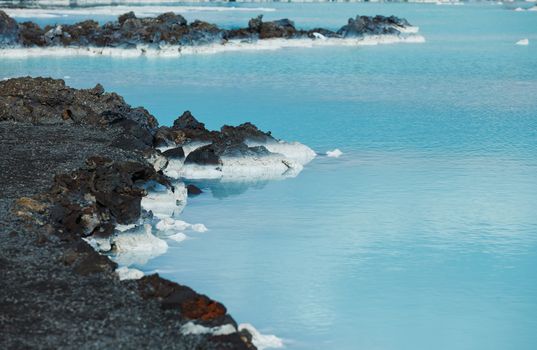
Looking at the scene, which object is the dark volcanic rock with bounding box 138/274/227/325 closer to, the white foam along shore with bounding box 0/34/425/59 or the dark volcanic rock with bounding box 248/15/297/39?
the white foam along shore with bounding box 0/34/425/59

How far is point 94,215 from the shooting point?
7598 millimetres

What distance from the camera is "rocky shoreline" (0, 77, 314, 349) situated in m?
5.33

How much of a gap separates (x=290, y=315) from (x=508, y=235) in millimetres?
2765

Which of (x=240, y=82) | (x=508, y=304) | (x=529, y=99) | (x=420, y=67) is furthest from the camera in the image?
(x=420, y=67)

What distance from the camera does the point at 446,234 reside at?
27.4 feet

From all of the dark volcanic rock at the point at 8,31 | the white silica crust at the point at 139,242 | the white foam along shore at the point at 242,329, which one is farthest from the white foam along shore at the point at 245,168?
the dark volcanic rock at the point at 8,31

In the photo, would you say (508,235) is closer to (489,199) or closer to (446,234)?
(446,234)

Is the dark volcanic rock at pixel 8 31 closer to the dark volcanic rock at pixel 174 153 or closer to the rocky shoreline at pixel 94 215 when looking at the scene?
the rocky shoreline at pixel 94 215

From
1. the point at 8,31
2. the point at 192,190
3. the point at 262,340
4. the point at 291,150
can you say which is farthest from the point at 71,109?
the point at 8,31

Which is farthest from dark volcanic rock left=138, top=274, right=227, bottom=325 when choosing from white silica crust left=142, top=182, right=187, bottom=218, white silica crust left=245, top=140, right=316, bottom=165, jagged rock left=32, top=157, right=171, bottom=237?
white silica crust left=245, top=140, right=316, bottom=165

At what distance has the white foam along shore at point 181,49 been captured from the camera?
2470cm

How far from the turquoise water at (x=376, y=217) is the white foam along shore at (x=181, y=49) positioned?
233 inches

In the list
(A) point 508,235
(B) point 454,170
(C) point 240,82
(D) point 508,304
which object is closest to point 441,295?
(D) point 508,304

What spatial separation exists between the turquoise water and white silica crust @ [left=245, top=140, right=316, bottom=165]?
25cm
